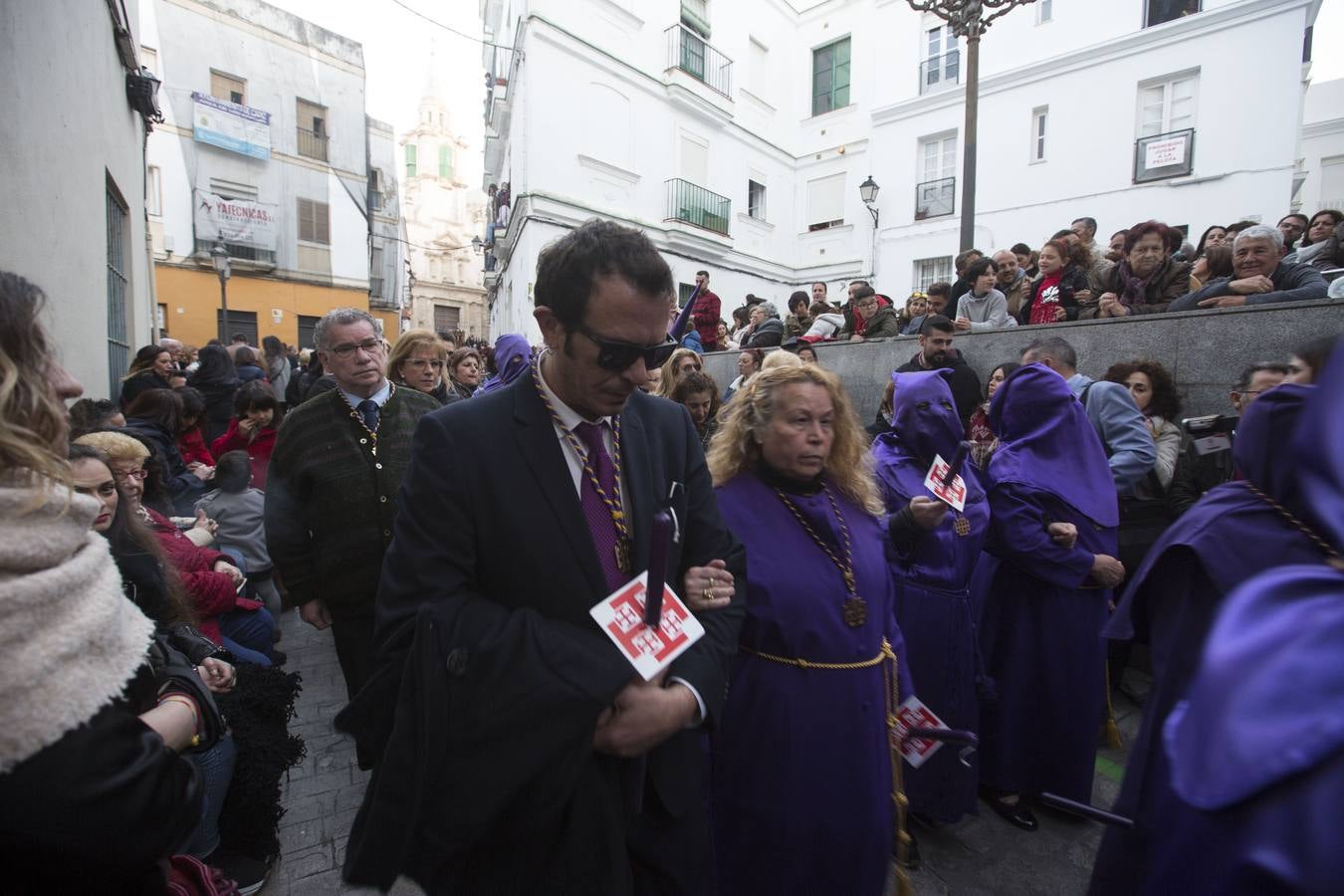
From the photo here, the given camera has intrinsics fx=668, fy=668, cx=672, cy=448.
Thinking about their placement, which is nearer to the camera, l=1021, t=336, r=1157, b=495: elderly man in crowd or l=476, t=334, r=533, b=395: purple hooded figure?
l=1021, t=336, r=1157, b=495: elderly man in crowd

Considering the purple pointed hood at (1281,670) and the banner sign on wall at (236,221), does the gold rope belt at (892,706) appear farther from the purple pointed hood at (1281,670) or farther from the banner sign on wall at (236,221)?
the banner sign on wall at (236,221)

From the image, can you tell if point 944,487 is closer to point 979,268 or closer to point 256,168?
point 979,268

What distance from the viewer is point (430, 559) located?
1.44 meters

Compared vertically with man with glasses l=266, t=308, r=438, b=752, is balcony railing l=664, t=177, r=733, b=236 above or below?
above

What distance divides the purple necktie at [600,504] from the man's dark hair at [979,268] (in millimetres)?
6845

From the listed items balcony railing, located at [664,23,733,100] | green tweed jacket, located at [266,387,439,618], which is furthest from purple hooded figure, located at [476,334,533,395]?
balcony railing, located at [664,23,733,100]

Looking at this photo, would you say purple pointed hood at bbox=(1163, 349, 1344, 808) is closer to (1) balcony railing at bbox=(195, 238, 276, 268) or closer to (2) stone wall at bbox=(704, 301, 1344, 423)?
(2) stone wall at bbox=(704, 301, 1344, 423)

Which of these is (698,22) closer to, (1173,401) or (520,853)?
(1173,401)

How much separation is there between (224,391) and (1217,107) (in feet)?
59.2

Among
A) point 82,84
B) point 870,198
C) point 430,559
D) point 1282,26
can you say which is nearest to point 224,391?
point 82,84

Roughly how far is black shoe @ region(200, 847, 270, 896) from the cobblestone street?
107 millimetres

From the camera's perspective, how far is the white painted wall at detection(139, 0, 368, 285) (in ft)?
69.8

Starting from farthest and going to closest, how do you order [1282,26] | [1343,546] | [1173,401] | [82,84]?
[1282,26]
[82,84]
[1173,401]
[1343,546]

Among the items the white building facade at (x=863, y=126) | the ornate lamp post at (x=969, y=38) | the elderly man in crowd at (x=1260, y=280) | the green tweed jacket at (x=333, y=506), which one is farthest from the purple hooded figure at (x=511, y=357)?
the white building facade at (x=863, y=126)
